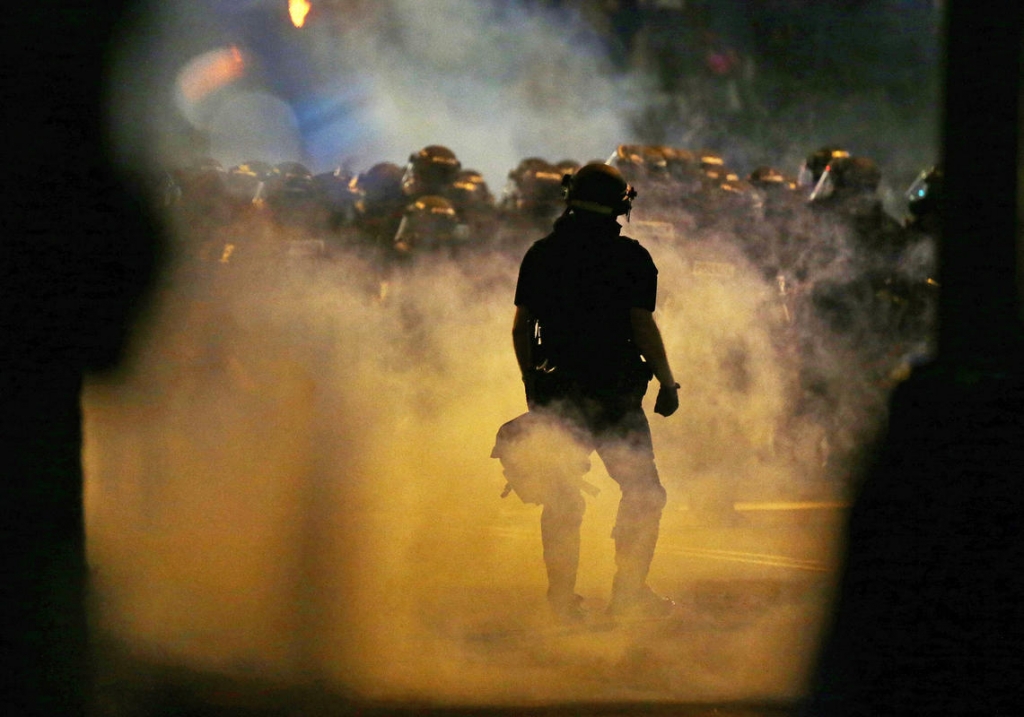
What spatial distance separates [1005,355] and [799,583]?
169cm

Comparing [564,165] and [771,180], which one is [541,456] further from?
[771,180]

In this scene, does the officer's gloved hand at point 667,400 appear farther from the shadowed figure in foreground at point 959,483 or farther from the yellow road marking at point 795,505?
the yellow road marking at point 795,505

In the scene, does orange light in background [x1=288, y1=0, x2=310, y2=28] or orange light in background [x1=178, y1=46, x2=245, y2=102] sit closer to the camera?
orange light in background [x1=288, y1=0, x2=310, y2=28]

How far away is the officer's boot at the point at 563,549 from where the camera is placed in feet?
13.8

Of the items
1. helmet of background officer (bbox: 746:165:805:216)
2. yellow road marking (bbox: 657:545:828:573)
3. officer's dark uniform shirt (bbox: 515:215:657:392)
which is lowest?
yellow road marking (bbox: 657:545:828:573)

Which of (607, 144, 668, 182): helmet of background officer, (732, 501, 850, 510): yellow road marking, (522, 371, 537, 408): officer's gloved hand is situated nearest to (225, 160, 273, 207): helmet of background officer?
(607, 144, 668, 182): helmet of background officer

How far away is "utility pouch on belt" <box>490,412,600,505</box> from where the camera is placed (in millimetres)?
4180

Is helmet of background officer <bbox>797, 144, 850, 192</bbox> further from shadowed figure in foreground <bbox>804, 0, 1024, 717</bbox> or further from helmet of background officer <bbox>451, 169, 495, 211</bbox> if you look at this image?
shadowed figure in foreground <bbox>804, 0, 1024, 717</bbox>

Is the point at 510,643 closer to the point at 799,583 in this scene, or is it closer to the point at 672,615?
the point at 672,615

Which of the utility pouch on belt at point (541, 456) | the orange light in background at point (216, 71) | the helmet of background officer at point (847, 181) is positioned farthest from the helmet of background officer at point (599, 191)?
the helmet of background officer at point (847, 181)

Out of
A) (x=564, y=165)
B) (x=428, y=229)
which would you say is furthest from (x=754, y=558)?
(x=564, y=165)

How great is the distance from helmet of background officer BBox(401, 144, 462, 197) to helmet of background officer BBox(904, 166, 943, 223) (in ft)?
11.2

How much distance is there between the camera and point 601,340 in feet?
13.5

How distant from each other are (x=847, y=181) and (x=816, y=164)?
1.05 feet
